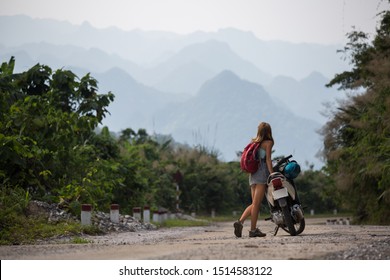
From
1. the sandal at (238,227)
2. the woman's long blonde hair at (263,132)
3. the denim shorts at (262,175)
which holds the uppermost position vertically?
the woman's long blonde hair at (263,132)

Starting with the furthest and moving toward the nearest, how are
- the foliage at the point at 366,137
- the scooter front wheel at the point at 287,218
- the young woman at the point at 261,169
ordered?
the foliage at the point at 366,137
the young woman at the point at 261,169
the scooter front wheel at the point at 287,218

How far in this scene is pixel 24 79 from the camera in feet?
66.8

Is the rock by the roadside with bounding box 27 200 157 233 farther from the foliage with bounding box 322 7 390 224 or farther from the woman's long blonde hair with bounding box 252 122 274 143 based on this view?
the foliage with bounding box 322 7 390 224

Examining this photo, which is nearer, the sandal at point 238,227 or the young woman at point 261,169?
the young woman at point 261,169

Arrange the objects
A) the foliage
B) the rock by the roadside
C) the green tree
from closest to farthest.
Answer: the rock by the roadside, the green tree, the foliage

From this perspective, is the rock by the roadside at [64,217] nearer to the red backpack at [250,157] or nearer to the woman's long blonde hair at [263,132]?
→ the red backpack at [250,157]

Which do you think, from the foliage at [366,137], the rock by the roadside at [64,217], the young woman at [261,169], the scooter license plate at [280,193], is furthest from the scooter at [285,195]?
the foliage at [366,137]

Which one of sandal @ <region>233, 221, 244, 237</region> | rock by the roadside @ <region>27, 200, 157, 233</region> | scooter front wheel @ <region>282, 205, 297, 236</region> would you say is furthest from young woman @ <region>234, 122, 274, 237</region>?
rock by the roadside @ <region>27, 200, 157, 233</region>

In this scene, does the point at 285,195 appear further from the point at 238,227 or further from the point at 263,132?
the point at 238,227

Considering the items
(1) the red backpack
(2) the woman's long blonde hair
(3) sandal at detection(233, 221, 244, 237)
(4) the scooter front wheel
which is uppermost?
(2) the woman's long blonde hair

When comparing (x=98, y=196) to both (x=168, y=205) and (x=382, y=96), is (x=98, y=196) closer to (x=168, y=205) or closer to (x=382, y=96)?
(x=382, y=96)

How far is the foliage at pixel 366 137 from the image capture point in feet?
75.7

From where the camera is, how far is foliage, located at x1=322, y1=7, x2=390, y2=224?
75.7 feet
